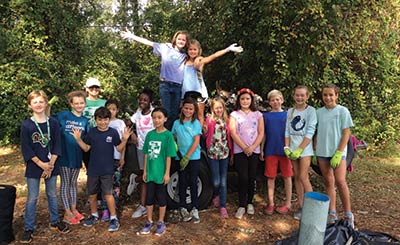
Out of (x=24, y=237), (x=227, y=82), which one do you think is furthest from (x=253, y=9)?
(x=24, y=237)

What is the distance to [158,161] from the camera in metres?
4.13

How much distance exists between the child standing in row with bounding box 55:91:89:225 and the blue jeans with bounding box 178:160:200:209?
1.28 meters

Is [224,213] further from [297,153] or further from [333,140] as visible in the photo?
[333,140]

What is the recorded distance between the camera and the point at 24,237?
3.95 meters

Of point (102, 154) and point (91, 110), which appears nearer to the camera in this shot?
point (102, 154)

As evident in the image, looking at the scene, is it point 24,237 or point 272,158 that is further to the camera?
point 272,158

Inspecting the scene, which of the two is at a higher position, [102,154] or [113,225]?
[102,154]

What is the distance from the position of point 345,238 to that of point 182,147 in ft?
6.65

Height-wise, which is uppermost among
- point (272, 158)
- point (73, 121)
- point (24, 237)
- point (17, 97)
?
point (17, 97)

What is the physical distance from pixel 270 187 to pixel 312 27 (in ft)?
8.34

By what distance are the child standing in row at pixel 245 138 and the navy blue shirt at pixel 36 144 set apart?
83.0 inches

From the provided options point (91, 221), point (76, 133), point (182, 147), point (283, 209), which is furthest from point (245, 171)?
point (76, 133)

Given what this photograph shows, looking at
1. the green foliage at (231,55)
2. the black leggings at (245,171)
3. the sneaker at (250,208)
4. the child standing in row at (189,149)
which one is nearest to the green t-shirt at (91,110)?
the child standing in row at (189,149)

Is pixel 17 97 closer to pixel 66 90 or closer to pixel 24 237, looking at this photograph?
pixel 66 90
